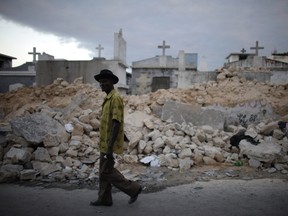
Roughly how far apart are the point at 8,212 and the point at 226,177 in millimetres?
4018

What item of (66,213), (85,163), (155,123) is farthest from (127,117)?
(66,213)

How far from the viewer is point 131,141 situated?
7.01 metres

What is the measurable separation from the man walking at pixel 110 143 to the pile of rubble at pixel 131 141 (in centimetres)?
154

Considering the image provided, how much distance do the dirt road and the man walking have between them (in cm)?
23

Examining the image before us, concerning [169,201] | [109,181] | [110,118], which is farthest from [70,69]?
[169,201]

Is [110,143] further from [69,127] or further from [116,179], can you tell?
[69,127]

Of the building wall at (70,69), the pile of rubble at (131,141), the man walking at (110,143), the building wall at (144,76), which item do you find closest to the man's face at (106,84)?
→ the man walking at (110,143)

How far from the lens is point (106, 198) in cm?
388

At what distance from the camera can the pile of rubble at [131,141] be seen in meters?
5.76

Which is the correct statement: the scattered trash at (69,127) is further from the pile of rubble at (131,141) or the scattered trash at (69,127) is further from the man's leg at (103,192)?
the man's leg at (103,192)

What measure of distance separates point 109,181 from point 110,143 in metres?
0.59

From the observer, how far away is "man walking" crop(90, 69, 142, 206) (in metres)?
3.70

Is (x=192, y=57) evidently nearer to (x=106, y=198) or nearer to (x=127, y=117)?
(x=127, y=117)

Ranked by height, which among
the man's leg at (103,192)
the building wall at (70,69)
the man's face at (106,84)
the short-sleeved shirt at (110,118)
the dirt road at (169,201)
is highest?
the building wall at (70,69)
